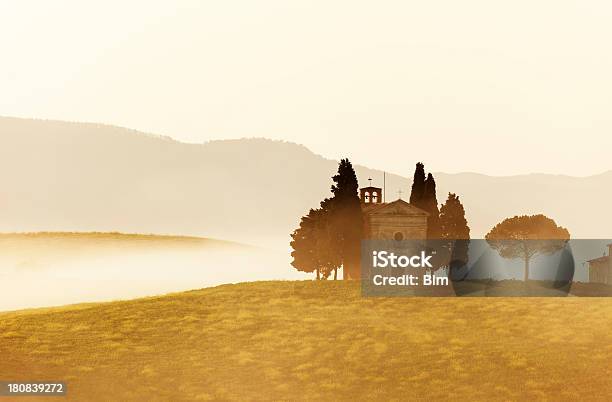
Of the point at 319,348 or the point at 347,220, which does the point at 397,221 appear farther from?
the point at 319,348

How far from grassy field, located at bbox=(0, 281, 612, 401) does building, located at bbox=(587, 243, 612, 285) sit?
54.2m

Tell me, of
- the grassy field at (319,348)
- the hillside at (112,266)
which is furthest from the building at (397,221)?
the hillside at (112,266)

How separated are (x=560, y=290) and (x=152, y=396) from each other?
170 ft

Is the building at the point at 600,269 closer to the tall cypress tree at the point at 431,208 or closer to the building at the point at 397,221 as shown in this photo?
the tall cypress tree at the point at 431,208

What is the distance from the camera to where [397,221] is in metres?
80.6

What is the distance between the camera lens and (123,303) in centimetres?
6038

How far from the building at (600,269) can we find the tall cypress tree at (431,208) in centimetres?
3391

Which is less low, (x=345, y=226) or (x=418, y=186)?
(x=418, y=186)

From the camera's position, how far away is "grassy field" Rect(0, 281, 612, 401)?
36.2 metres

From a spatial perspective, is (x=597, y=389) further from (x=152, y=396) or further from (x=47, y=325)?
(x=47, y=325)

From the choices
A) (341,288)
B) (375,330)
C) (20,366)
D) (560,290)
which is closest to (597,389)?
(375,330)

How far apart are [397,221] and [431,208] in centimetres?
953

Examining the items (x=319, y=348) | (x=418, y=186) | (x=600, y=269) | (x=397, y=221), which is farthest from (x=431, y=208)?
(x=319, y=348)

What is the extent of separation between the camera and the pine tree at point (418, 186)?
3472 inches
